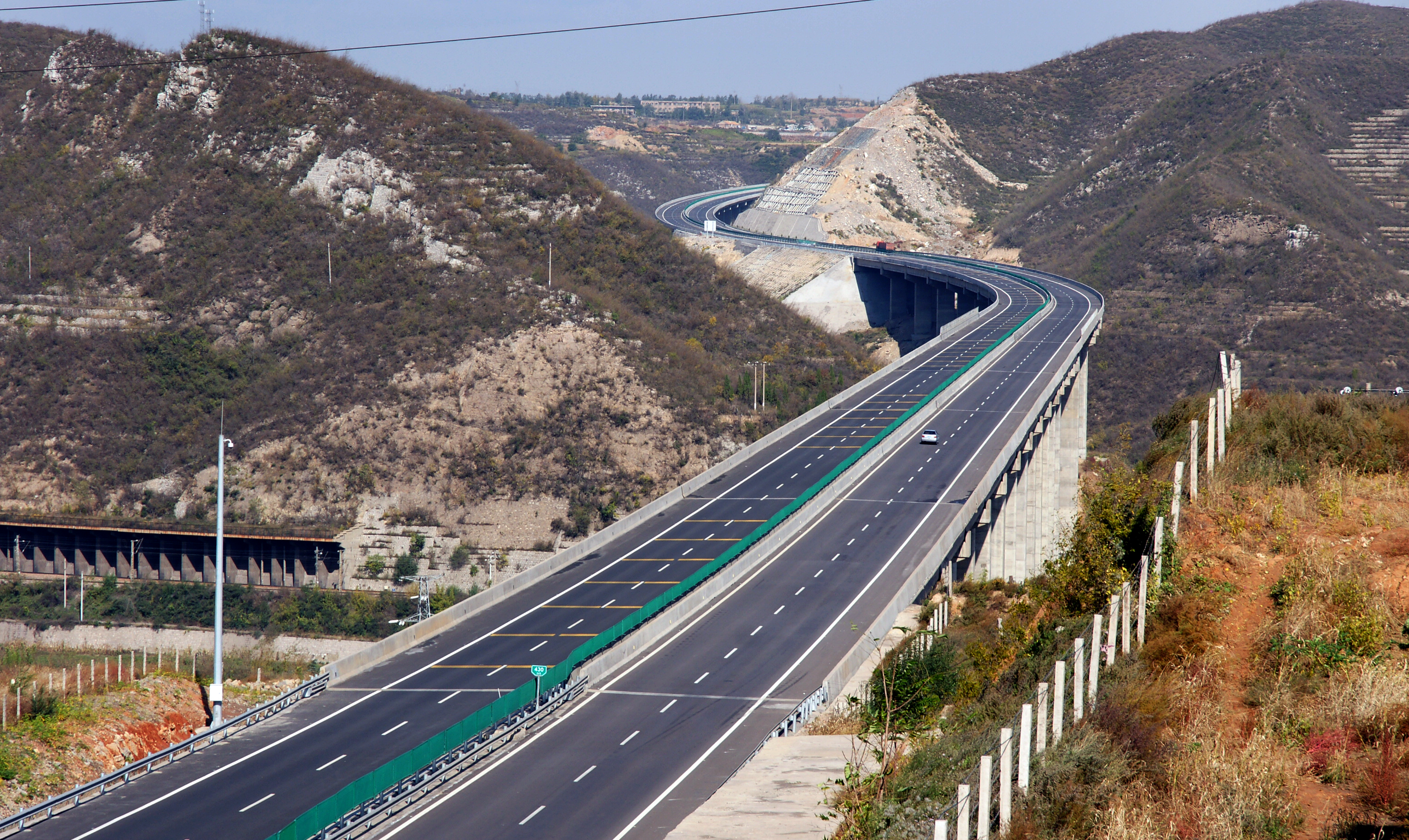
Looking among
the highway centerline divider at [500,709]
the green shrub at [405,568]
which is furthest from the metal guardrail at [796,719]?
the green shrub at [405,568]

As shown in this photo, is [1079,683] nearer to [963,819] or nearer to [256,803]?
[963,819]

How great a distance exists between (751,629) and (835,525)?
1584 centimetres

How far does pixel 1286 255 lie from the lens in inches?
5748

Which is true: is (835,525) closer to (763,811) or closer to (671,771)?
(671,771)

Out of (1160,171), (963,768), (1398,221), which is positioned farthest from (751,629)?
(1160,171)

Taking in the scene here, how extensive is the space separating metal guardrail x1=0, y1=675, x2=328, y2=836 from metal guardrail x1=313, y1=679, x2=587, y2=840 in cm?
804

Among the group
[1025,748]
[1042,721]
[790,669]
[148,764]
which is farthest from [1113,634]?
[148,764]

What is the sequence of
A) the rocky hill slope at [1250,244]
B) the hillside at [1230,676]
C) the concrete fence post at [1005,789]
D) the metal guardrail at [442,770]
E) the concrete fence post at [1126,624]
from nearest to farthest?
the hillside at [1230,676], the concrete fence post at [1005,789], the concrete fence post at [1126,624], the metal guardrail at [442,770], the rocky hill slope at [1250,244]

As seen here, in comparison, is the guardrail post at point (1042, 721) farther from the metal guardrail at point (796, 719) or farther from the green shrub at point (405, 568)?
the green shrub at point (405, 568)

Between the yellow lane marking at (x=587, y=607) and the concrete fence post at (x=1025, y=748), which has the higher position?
the concrete fence post at (x=1025, y=748)

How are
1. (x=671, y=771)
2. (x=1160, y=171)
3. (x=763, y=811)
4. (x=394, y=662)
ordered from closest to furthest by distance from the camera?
(x=763, y=811), (x=671, y=771), (x=394, y=662), (x=1160, y=171)

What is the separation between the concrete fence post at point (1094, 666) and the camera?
19500mm

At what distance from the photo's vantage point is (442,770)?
32.2m

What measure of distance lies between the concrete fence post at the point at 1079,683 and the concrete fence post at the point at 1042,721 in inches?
37.3
